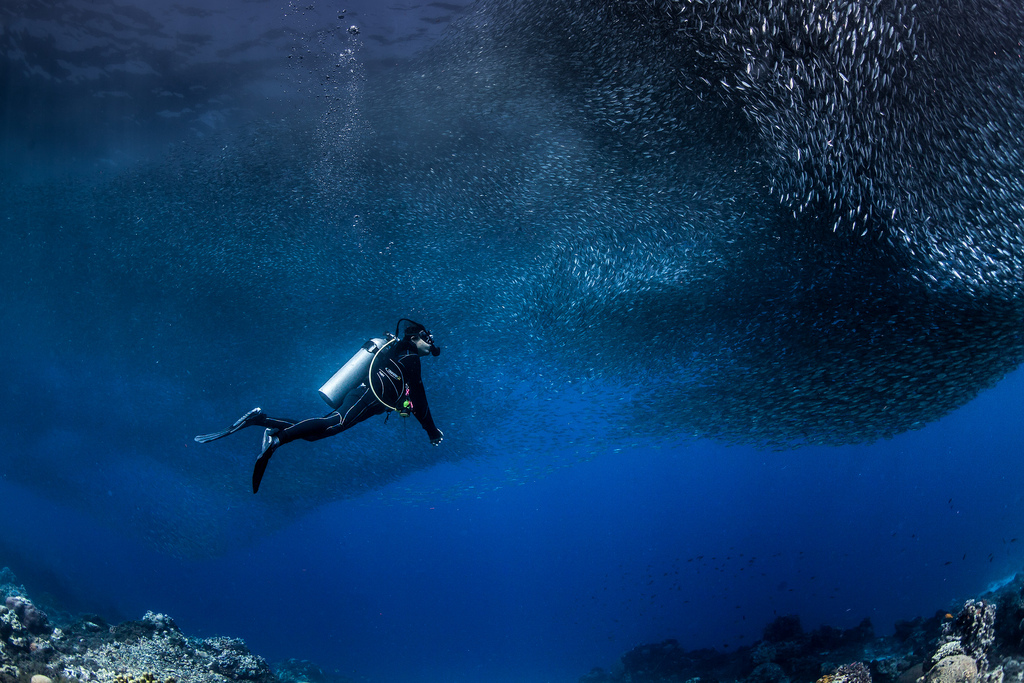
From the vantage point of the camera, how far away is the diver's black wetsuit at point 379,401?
546 centimetres

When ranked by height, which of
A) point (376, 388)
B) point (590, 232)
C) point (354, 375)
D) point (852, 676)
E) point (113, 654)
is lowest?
point (852, 676)

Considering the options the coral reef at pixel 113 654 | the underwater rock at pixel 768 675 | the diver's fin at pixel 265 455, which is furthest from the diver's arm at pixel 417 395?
the underwater rock at pixel 768 675

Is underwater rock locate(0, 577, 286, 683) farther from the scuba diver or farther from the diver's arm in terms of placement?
the diver's arm

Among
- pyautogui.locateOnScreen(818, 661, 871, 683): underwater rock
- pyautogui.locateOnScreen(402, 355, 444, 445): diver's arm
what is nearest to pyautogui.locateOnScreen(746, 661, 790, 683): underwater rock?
pyautogui.locateOnScreen(818, 661, 871, 683): underwater rock

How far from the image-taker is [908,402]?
41.2ft

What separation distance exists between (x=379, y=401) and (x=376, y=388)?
0.61 ft

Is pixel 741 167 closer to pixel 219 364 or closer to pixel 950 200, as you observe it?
pixel 950 200

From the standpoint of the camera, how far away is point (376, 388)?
5.73 metres

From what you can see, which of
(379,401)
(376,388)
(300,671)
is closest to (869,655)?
(379,401)

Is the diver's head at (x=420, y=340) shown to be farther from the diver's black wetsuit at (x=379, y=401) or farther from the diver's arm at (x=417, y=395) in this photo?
the diver's arm at (x=417, y=395)

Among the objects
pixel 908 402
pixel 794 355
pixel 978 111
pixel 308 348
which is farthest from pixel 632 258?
pixel 308 348

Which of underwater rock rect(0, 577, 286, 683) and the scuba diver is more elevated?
the scuba diver

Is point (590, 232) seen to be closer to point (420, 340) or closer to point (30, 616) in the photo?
point (420, 340)

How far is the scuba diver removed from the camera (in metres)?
5.60
